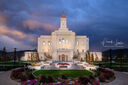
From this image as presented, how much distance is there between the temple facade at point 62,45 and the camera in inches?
2000

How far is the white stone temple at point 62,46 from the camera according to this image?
167ft

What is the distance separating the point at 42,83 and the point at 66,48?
46087 mm

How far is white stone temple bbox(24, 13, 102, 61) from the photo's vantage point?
50.8m

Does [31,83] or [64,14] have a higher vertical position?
[64,14]

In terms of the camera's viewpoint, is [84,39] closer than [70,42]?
No

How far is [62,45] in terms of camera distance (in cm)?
5566

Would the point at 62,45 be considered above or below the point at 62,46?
above

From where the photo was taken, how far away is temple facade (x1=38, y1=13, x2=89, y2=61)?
167 ft

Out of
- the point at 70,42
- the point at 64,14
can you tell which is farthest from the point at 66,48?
the point at 64,14

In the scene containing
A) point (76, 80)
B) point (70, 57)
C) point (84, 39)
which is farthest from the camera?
point (84, 39)

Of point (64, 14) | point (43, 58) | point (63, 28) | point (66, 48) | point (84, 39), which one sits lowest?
point (43, 58)

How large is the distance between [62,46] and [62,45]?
40cm

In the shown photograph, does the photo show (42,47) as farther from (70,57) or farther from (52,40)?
(70,57)

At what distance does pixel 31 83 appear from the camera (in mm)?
8727
